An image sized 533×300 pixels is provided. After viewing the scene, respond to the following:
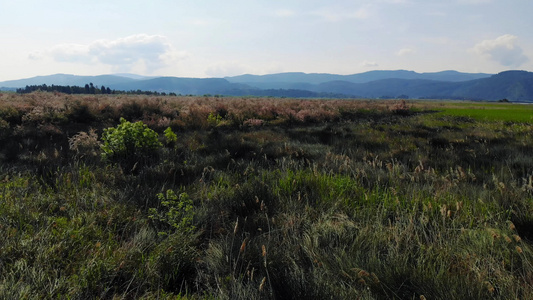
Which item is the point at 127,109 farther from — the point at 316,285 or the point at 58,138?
the point at 316,285

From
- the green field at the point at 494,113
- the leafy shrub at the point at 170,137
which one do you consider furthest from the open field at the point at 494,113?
the leafy shrub at the point at 170,137

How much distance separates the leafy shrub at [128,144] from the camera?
5.60m

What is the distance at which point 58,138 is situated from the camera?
8578 mm

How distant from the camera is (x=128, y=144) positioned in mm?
5809

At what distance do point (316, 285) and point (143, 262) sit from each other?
137 centimetres

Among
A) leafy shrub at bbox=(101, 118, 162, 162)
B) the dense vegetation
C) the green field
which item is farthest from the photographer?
the green field

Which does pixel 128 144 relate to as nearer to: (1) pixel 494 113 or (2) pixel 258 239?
(2) pixel 258 239

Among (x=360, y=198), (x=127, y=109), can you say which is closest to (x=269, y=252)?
(x=360, y=198)

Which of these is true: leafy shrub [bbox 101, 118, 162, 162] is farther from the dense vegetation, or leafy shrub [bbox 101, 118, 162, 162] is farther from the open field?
the open field

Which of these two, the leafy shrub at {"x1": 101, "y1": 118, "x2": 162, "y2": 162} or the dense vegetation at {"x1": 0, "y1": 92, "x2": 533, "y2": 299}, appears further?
the leafy shrub at {"x1": 101, "y1": 118, "x2": 162, "y2": 162}

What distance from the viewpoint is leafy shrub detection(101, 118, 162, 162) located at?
221 inches

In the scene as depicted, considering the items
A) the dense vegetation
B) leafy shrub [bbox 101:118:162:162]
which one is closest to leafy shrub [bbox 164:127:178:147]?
leafy shrub [bbox 101:118:162:162]

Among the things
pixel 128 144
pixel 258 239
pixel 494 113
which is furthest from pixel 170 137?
pixel 494 113

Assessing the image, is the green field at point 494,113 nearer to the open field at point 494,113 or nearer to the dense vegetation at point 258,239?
the open field at point 494,113
